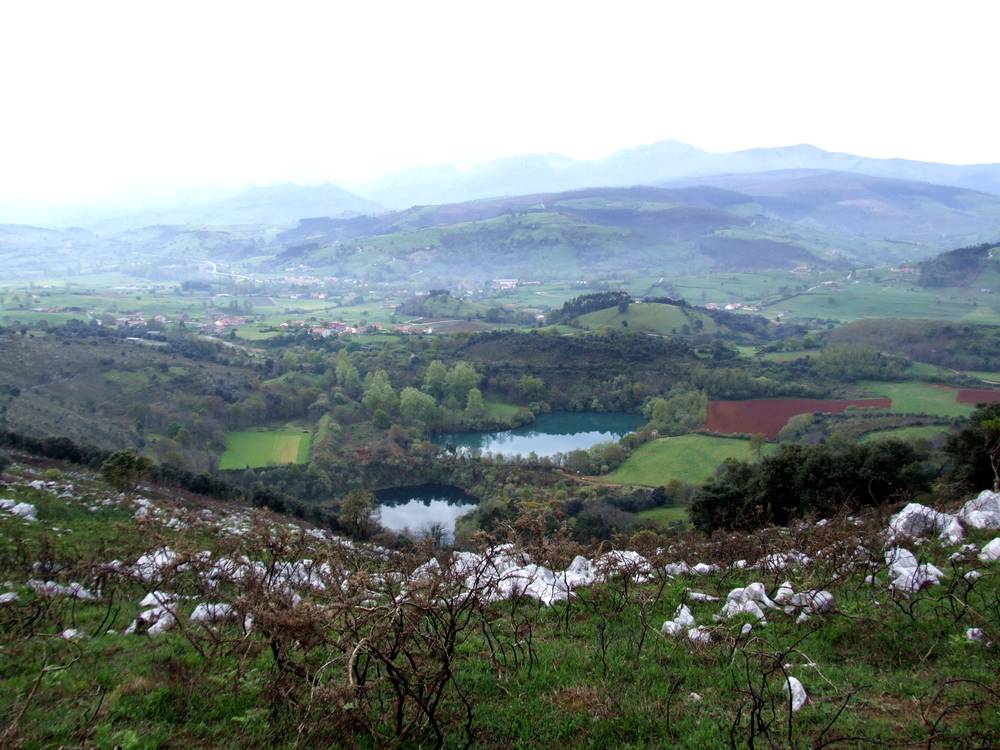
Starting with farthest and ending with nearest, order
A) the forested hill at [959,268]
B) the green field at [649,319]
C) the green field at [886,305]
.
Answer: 1. the forested hill at [959,268]
2. the green field at [886,305]
3. the green field at [649,319]

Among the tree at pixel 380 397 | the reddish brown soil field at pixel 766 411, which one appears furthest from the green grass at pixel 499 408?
the reddish brown soil field at pixel 766 411

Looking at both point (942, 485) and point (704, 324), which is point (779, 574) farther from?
point (704, 324)

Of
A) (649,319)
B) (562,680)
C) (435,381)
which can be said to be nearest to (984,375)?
(649,319)

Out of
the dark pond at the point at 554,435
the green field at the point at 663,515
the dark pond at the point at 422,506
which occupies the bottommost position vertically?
the dark pond at the point at 554,435

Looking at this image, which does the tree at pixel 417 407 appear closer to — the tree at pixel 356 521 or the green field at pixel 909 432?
the tree at pixel 356 521

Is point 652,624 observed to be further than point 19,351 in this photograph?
No

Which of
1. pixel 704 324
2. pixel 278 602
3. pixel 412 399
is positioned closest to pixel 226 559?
pixel 278 602

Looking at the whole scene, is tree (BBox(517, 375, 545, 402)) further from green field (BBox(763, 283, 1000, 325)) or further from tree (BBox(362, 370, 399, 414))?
green field (BBox(763, 283, 1000, 325))
